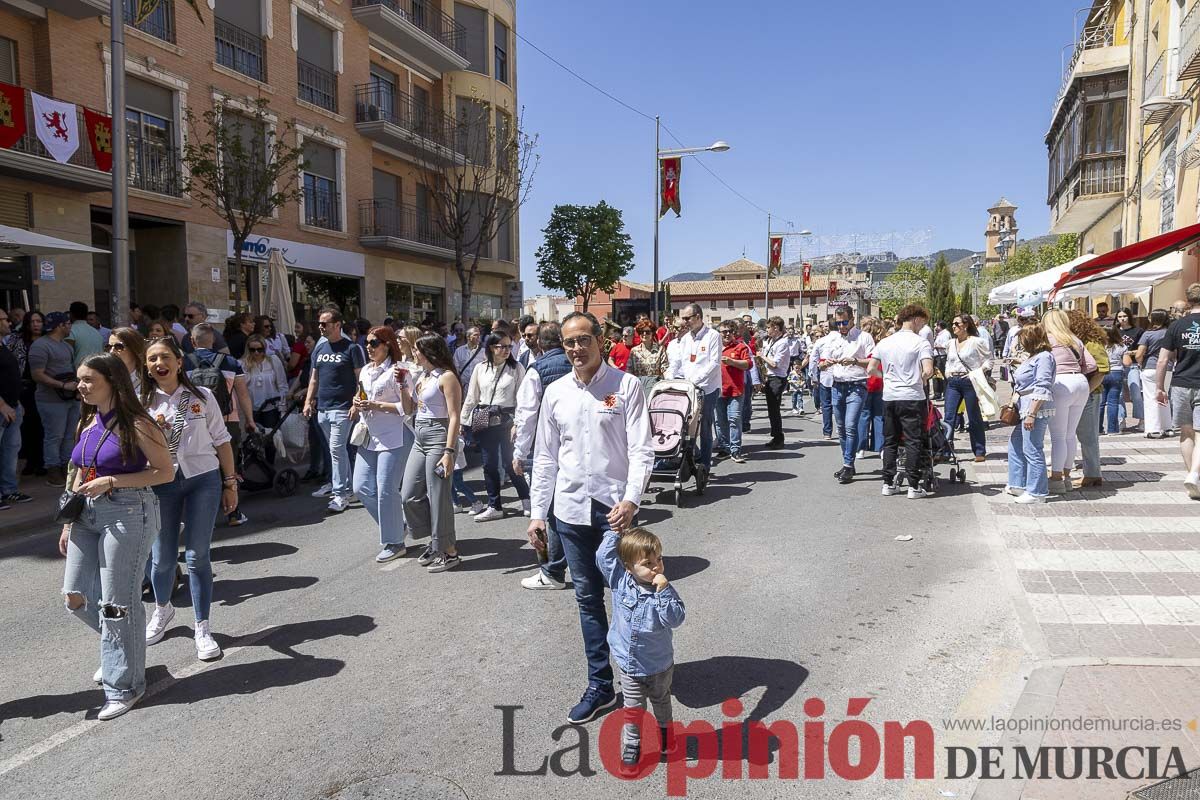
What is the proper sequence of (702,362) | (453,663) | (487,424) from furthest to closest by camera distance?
(702,362) → (487,424) → (453,663)

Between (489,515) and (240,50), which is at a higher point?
(240,50)

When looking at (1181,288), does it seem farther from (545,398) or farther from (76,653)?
(76,653)

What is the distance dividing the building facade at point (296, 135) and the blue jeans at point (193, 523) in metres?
10.5

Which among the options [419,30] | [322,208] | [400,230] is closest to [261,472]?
[322,208]

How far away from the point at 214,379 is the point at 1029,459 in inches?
293

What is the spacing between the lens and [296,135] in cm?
2178

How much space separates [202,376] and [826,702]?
5481 millimetres

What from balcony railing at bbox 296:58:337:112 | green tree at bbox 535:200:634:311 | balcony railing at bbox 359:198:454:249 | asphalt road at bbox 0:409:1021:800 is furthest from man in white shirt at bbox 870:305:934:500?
green tree at bbox 535:200:634:311

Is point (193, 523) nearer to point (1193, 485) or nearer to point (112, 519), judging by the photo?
point (112, 519)

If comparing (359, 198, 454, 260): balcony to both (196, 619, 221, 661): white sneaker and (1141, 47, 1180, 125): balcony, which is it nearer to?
(1141, 47, 1180, 125): balcony

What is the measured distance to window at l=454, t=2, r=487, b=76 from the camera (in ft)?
98.3

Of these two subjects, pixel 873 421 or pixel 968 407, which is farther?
pixel 873 421

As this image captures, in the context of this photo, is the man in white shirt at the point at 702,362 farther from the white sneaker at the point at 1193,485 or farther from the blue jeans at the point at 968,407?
the white sneaker at the point at 1193,485

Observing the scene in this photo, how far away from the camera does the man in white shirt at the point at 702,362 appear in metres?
9.73
